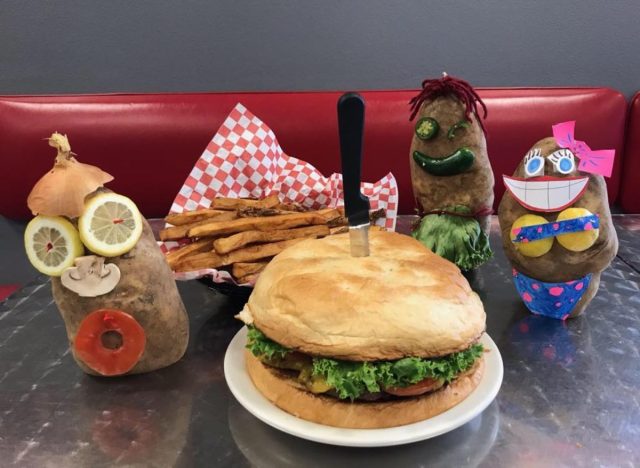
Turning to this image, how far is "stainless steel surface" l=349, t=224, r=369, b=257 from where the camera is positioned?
4.16 feet

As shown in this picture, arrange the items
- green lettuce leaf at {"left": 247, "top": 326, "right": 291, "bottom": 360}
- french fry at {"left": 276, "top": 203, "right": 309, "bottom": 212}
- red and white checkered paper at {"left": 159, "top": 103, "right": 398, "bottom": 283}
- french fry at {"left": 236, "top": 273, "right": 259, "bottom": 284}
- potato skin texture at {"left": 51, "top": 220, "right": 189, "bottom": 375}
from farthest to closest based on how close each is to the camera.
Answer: red and white checkered paper at {"left": 159, "top": 103, "right": 398, "bottom": 283}, french fry at {"left": 276, "top": 203, "right": 309, "bottom": 212}, french fry at {"left": 236, "top": 273, "right": 259, "bottom": 284}, potato skin texture at {"left": 51, "top": 220, "right": 189, "bottom": 375}, green lettuce leaf at {"left": 247, "top": 326, "right": 291, "bottom": 360}

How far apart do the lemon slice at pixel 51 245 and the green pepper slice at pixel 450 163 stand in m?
1.00

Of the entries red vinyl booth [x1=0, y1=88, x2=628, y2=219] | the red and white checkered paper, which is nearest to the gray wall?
red vinyl booth [x1=0, y1=88, x2=628, y2=219]

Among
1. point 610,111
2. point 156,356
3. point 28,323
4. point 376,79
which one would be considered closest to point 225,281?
point 156,356

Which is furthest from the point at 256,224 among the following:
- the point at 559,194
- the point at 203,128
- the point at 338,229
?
the point at 203,128

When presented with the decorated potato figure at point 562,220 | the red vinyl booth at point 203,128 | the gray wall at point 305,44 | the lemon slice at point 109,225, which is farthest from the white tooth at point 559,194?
the gray wall at point 305,44

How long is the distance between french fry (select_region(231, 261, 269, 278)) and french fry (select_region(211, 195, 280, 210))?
0.75 ft

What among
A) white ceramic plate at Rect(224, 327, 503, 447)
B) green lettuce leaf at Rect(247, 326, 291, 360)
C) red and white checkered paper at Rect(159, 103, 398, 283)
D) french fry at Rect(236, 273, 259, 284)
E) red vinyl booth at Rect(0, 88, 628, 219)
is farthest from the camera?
red vinyl booth at Rect(0, 88, 628, 219)

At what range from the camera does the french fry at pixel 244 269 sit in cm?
153

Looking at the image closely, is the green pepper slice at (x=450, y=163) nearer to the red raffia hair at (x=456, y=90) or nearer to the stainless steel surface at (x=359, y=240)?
the red raffia hair at (x=456, y=90)

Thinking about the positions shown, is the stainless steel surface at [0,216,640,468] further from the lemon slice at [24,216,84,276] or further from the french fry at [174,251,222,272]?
the lemon slice at [24,216,84,276]

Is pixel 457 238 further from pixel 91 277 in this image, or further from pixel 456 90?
pixel 91 277

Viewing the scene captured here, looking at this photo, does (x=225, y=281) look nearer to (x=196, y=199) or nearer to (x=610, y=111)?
(x=196, y=199)

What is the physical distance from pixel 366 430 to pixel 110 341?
623 millimetres
